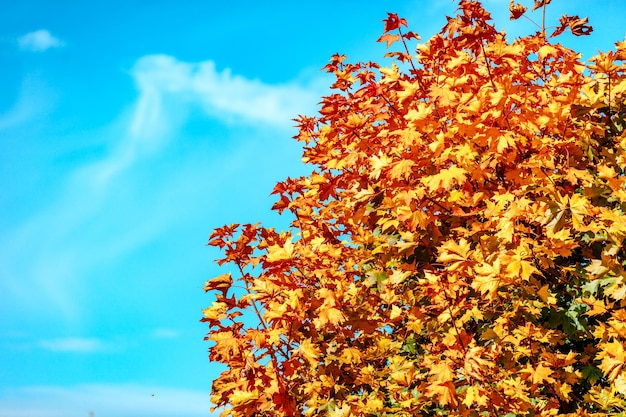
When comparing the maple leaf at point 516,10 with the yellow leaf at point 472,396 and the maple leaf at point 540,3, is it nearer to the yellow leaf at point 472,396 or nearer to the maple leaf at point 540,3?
the maple leaf at point 540,3

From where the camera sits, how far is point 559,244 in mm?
4191

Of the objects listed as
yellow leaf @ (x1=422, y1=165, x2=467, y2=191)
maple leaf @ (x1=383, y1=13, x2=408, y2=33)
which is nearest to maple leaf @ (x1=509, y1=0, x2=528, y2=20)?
maple leaf @ (x1=383, y1=13, x2=408, y2=33)

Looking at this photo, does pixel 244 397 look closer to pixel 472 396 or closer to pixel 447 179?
pixel 472 396

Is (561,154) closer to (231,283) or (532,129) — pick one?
(532,129)

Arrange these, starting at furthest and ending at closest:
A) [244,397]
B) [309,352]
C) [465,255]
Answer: [244,397] < [309,352] < [465,255]

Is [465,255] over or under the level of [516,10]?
under

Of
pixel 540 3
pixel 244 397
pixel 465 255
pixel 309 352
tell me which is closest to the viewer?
pixel 465 255

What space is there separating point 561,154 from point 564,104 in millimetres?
466

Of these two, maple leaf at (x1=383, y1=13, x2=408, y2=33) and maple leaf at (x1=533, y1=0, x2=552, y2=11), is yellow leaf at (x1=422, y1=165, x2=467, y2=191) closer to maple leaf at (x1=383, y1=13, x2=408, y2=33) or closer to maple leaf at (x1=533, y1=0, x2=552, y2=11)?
maple leaf at (x1=383, y1=13, x2=408, y2=33)

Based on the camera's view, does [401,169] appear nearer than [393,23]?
Yes

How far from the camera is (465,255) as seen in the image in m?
4.29

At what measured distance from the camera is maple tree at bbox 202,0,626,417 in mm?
4332

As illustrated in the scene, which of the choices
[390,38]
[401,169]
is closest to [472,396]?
[401,169]

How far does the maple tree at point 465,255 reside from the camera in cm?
433
